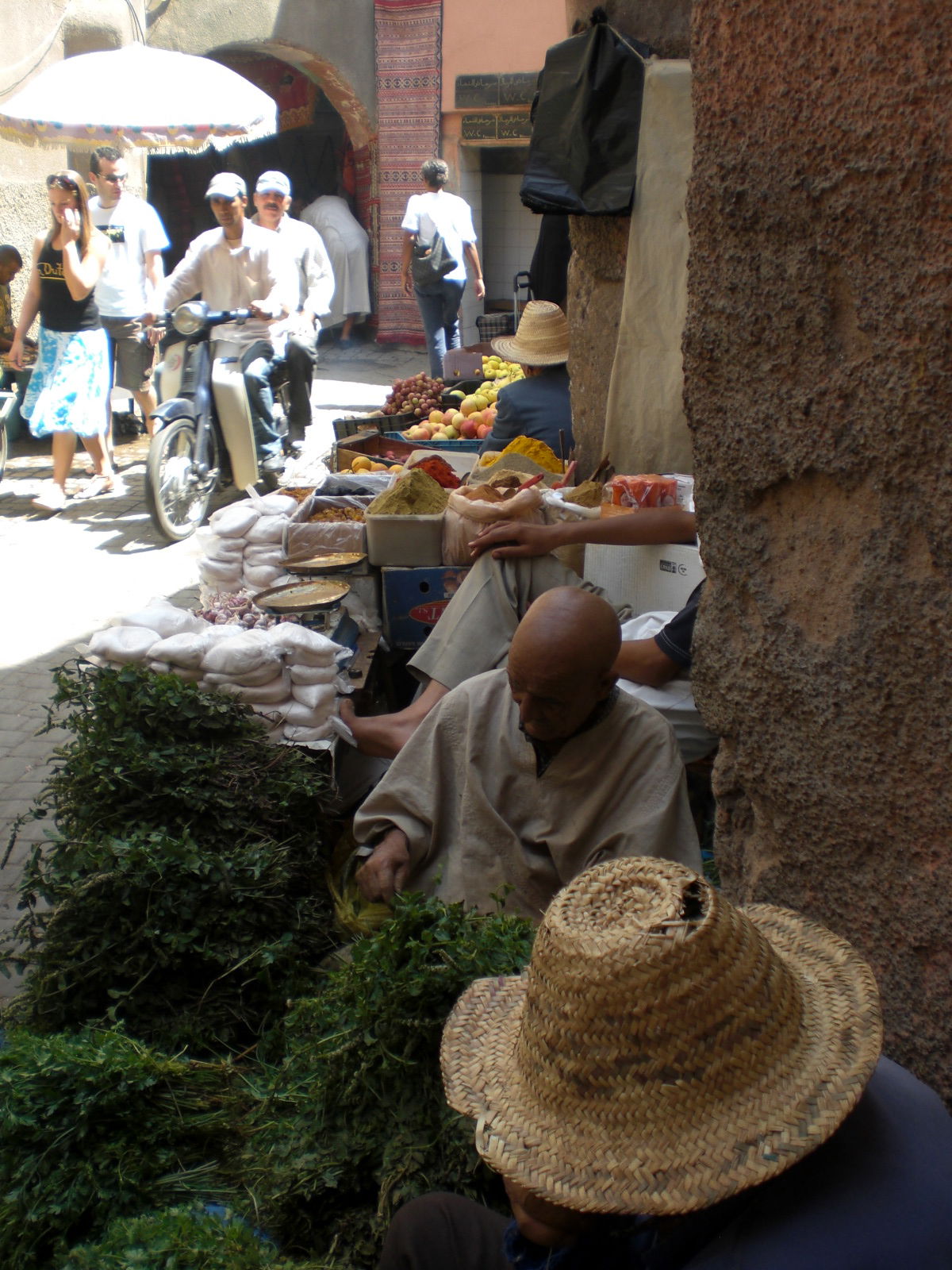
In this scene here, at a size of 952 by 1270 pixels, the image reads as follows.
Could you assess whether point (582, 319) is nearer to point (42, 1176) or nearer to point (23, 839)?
point (23, 839)

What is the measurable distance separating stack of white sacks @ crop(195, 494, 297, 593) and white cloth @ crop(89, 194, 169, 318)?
5.27 metres

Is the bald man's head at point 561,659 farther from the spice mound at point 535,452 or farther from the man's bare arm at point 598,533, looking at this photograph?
the spice mound at point 535,452

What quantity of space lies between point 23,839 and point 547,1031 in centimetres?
328

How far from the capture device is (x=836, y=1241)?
1.21m

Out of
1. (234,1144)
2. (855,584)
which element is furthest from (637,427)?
(234,1144)

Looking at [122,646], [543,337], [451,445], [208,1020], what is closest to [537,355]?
[543,337]

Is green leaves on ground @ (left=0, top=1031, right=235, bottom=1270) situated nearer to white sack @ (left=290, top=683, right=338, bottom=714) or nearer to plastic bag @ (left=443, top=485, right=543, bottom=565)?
white sack @ (left=290, top=683, right=338, bottom=714)

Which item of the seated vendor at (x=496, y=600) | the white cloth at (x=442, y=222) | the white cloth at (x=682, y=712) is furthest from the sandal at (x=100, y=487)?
the white cloth at (x=682, y=712)

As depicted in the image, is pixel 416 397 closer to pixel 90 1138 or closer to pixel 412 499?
pixel 412 499

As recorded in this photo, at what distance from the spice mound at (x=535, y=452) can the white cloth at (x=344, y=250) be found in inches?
432

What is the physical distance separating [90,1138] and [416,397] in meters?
6.21

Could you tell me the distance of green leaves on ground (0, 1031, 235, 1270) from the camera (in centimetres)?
214

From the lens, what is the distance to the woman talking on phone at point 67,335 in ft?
25.9

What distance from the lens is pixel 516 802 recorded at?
2.87 metres
